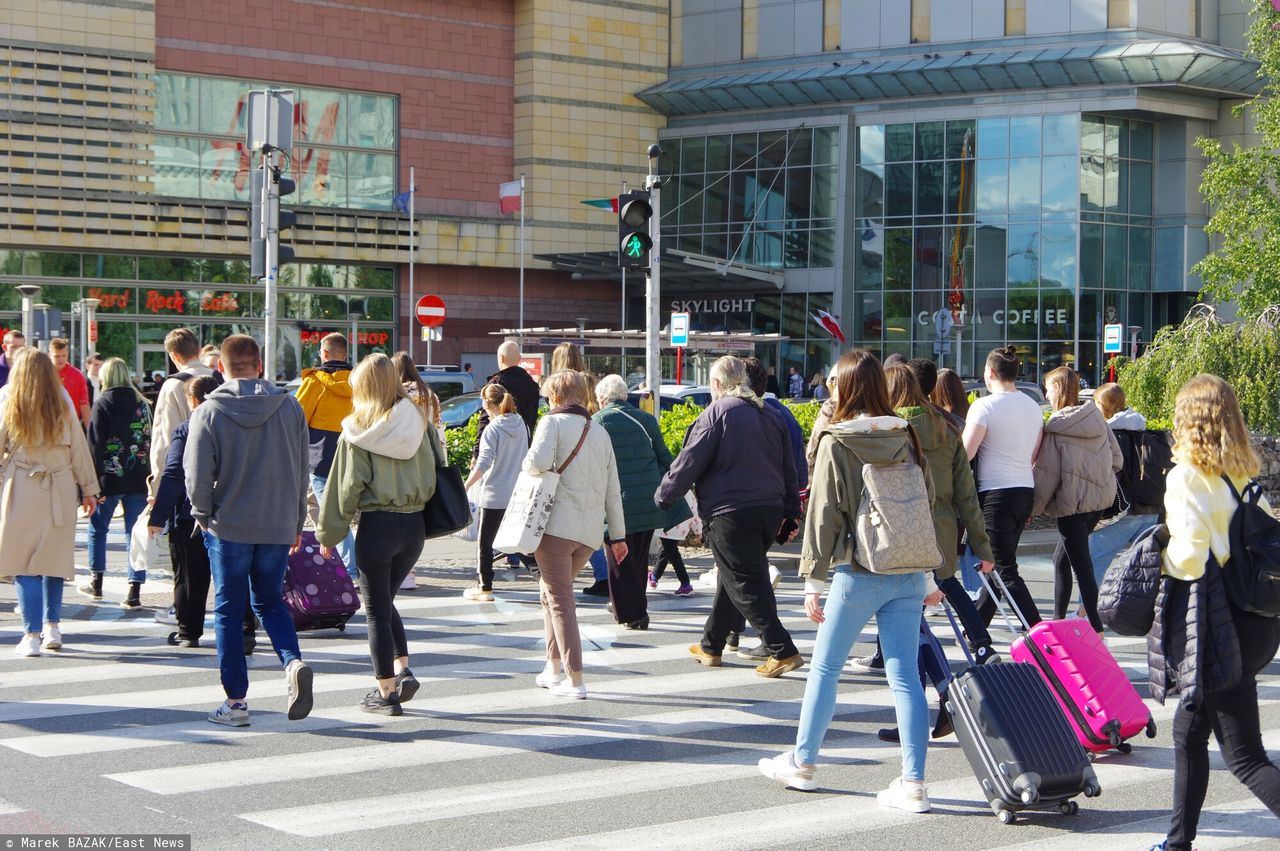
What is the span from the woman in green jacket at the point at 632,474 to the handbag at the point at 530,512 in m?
1.88

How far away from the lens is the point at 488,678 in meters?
9.62

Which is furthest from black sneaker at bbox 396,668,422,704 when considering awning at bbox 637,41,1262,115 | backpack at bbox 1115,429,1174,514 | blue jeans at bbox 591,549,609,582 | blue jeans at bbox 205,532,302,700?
awning at bbox 637,41,1262,115

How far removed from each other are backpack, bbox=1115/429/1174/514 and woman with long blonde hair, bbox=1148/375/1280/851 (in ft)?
20.7

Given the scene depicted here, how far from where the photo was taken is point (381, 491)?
8.22 m

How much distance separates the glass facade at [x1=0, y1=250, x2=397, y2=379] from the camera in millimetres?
40938

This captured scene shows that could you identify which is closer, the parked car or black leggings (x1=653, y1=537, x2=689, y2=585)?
black leggings (x1=653, y1=537, x2=689, y2=585)

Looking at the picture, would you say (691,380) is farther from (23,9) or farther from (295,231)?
(23,9)

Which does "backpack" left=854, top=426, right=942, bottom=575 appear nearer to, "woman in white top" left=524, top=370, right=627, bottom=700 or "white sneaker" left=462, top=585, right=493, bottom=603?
"woman in white top" left=524, top=370, right=627, bottom=700

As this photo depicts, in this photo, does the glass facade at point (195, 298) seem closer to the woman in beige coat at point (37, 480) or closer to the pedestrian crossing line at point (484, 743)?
the woman in beige coat at point (37, 480)

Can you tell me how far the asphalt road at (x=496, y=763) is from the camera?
246 inches

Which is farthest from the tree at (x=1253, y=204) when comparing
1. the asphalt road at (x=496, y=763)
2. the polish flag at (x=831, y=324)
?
the asphalt road at (x=496, y=763)

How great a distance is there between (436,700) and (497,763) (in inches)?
62.7

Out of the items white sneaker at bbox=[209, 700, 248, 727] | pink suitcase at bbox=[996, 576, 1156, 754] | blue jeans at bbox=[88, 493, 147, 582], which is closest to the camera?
pink suitcase at bbox=[996, 576, 1156, 754]

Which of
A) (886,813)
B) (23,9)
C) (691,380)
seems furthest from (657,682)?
(23,9)
